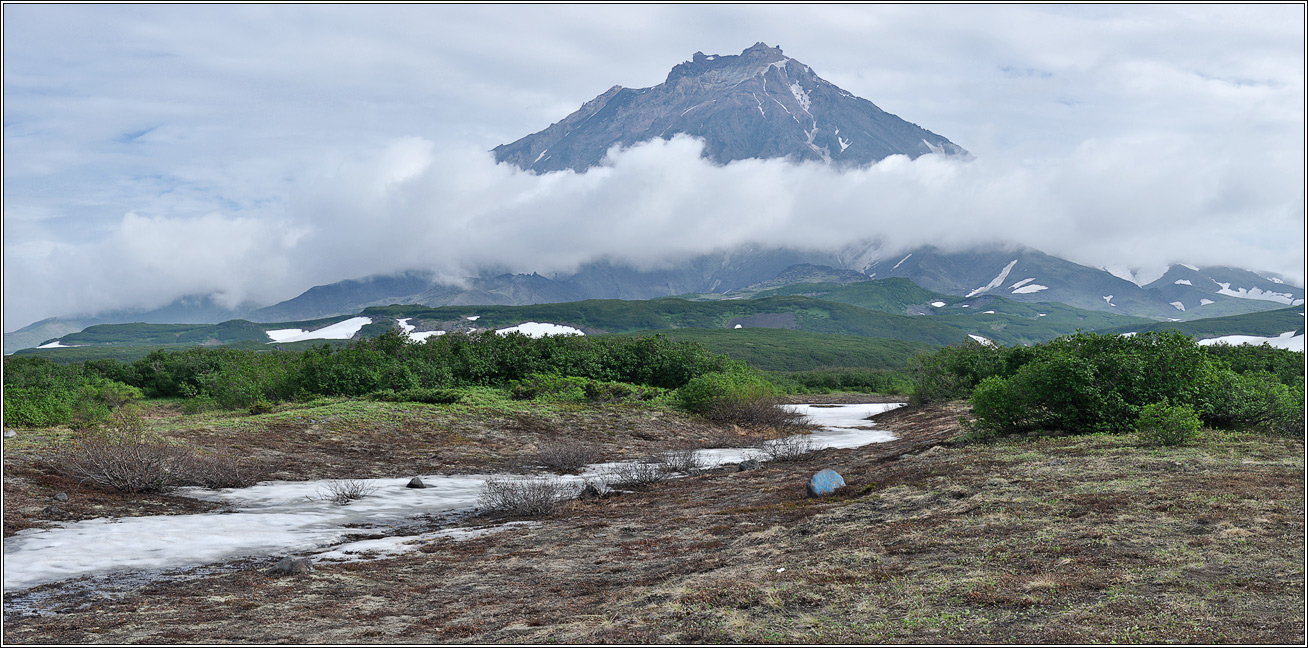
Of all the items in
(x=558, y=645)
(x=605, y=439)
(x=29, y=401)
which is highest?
(x=29, y=401)

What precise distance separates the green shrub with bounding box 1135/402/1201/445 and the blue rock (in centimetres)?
759

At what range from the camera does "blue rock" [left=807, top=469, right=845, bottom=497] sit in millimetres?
17562

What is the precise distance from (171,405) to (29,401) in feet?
79.7

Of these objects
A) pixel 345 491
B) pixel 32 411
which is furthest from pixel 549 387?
pixel 345 491

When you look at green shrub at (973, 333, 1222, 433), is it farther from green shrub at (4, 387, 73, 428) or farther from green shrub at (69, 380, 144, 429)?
green shrub at (4, 387, 73, 428)

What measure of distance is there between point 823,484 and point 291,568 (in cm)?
1085

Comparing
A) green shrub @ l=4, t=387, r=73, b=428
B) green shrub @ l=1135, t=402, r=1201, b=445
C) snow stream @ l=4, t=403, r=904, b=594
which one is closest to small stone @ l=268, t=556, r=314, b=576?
snow stream @ l=4, t=403, r=904, b=594

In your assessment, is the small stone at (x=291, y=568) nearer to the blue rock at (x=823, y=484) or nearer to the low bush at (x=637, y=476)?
the blue rock at (x=823, y=484)

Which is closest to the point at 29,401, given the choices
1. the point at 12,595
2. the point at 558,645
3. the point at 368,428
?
the point at 368,428

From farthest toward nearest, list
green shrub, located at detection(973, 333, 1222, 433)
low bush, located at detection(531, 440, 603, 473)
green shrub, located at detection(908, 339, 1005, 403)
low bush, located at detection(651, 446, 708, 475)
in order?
green shrub, located at detection(908, 339, 1005, 403) < low bush, located at detection(531, 440, 603, 473) < low bush, located at detection(651, 446, 708, 475) < green shrub, located at detection(973, 333, 1222, 433)

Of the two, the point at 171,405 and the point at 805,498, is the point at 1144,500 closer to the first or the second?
the point at 805,498

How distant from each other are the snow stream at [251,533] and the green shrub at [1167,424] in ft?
49.4

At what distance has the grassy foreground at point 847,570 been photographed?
8.02m

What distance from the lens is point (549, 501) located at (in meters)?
17.9
